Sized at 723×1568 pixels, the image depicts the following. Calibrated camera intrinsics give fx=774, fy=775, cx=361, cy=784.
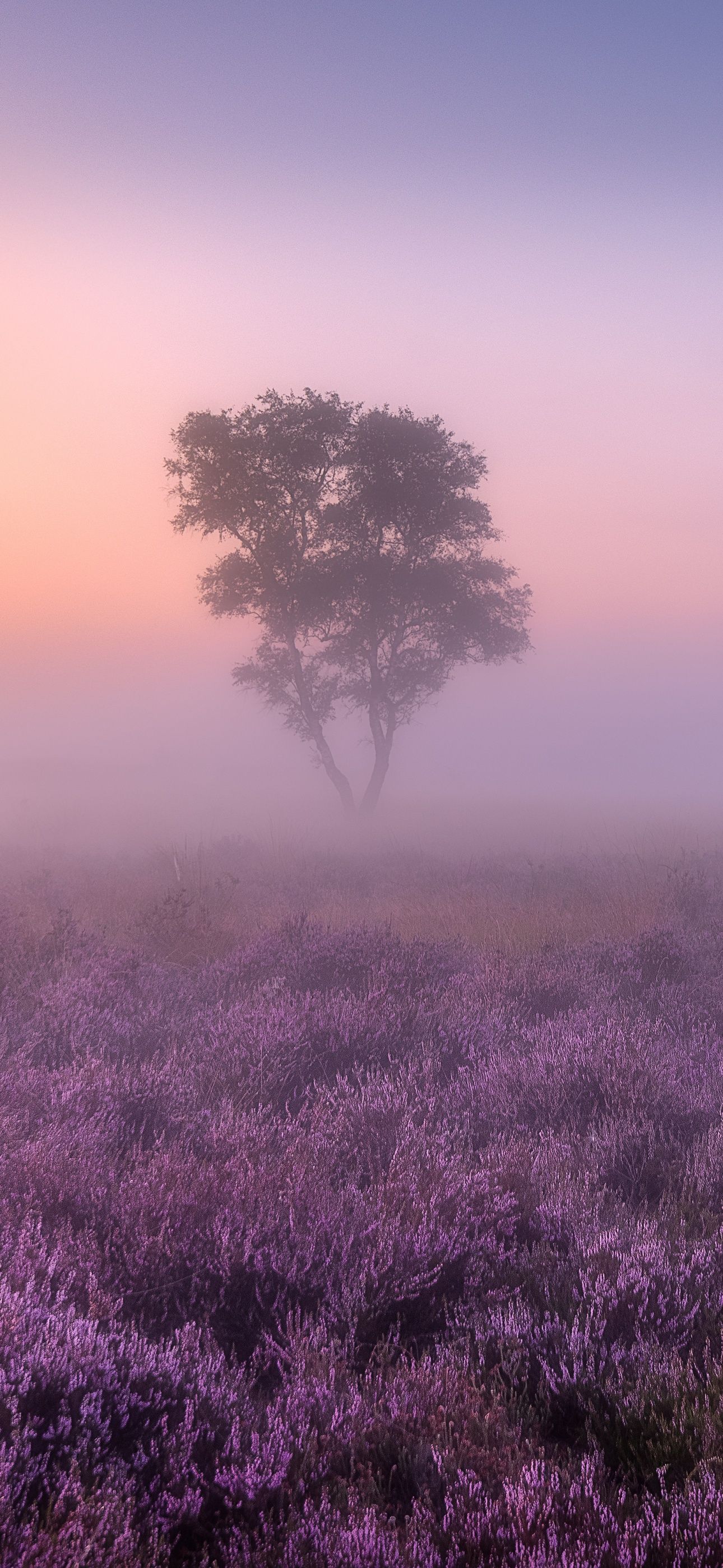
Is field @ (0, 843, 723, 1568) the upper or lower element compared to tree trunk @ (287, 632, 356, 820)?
lower

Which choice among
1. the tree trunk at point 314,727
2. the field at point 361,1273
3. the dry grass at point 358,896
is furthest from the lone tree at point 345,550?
the field at point 361,1273

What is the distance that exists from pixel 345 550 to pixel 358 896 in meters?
12.9

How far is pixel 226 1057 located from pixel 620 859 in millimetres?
9773

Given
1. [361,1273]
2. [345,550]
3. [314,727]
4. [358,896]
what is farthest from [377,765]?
[361,1273]

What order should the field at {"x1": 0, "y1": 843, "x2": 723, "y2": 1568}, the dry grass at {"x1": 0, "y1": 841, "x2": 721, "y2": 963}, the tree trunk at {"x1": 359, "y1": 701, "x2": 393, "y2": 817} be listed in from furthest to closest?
1. the tree trunk at {"x1": 359, "y1": 701, "x2": 393, "y2": 817}
2. the dry grass at {"x1": 0, "y1": 841, "x2": 721, "y2": 963}
3. the field at {"x1": 0, "y1": 843, "x2": 723, "y2": 1568}

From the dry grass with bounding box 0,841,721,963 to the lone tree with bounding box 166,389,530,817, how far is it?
902 cm

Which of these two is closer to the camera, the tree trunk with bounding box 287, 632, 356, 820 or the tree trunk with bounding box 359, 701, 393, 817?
the tree trunk with bounding box 287, 632, 356, 820

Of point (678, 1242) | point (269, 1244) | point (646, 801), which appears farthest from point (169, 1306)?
point (646, 801)

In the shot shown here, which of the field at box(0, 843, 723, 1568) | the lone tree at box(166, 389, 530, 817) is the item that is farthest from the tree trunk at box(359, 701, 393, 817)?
the field at box(0, 843, 723, 1568)

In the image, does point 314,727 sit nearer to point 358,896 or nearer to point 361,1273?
point 358,896

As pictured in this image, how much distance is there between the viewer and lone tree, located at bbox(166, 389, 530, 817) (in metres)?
20.3

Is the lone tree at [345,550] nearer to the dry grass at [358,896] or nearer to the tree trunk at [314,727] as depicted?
the tree trunk at [314,727]

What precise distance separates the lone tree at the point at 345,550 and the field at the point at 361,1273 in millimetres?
16505

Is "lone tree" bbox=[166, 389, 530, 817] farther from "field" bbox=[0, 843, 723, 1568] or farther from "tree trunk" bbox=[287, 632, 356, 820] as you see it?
"field" bbox=[0, 843, 723, 1568]
